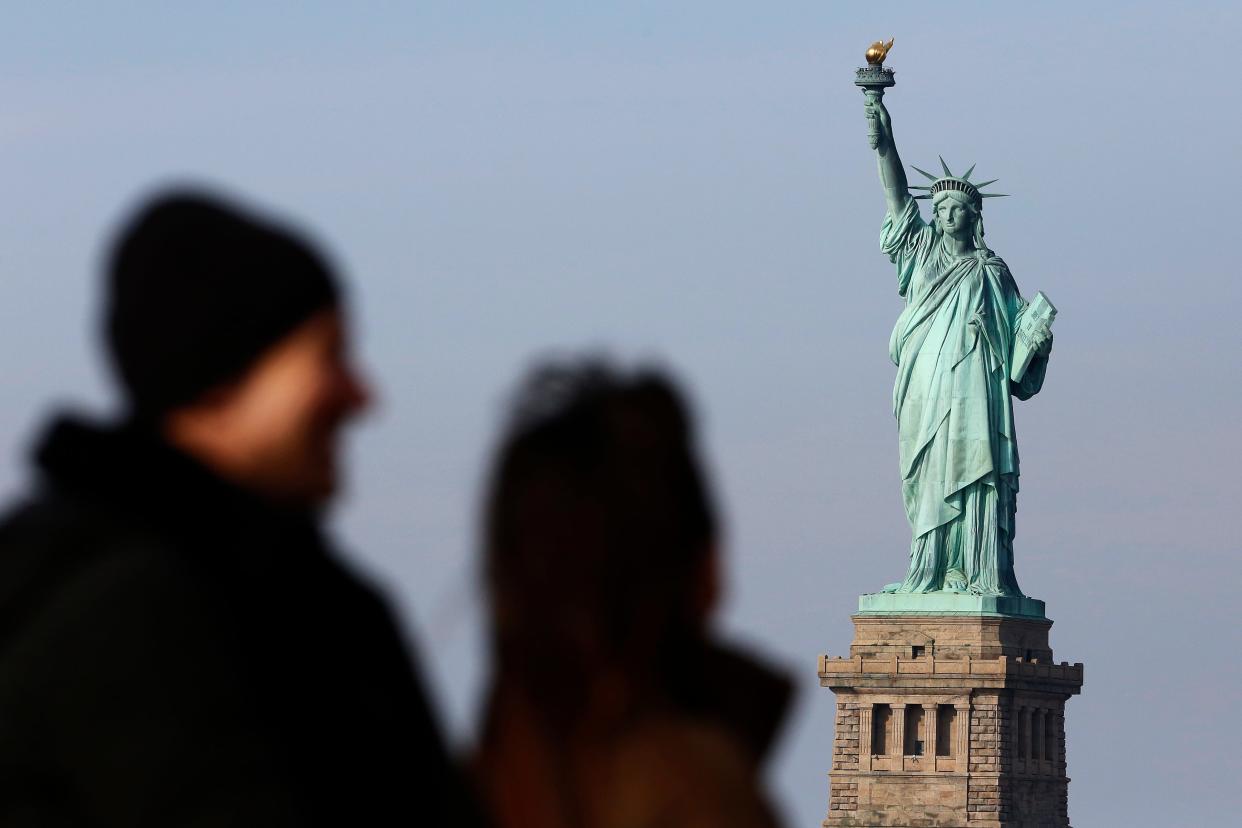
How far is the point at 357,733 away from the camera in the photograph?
358 cm

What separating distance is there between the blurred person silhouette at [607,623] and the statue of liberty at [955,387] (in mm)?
44841

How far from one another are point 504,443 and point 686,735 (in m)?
0.44

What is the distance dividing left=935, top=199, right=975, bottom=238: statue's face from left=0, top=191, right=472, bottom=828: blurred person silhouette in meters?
45.6

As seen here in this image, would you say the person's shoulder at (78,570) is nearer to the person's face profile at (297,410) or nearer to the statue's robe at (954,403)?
the person's face profile at (297,410)

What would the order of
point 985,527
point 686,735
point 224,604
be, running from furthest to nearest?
point 985,527 < point 686,735 < point 224,604

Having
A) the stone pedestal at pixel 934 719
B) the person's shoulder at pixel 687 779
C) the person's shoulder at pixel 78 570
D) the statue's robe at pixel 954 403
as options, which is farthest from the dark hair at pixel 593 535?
the stone pedestal at pixel 934 719

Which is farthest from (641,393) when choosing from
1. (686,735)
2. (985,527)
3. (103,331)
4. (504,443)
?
(985,527)

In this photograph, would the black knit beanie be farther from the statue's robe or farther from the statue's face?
the statue's face

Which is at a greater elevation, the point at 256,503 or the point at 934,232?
the point at 934,232

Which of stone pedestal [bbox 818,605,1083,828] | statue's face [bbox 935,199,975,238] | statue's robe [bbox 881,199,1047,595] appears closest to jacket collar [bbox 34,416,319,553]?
statue's robe [bbox 881,199,1047,595]

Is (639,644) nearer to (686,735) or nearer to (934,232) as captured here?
(686,735)

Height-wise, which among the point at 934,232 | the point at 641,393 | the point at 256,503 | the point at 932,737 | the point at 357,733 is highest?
the point at 934,232

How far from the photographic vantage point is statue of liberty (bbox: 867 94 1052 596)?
48.8 m

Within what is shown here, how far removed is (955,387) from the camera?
48781 millimetres
